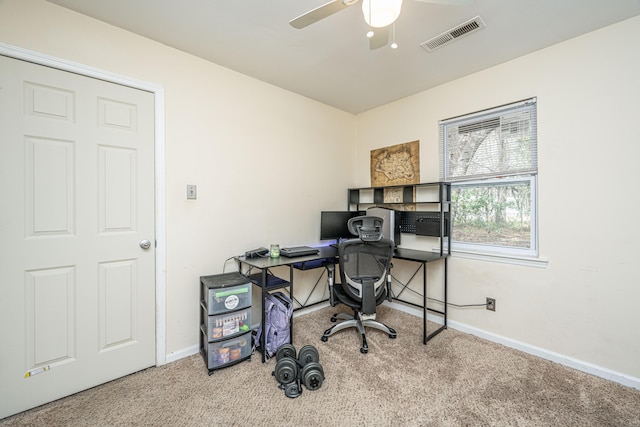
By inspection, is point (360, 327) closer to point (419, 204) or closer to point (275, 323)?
point (275, 323)

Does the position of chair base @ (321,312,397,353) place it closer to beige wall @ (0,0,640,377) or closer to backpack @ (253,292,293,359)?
backpack @ (253,292,293,359)

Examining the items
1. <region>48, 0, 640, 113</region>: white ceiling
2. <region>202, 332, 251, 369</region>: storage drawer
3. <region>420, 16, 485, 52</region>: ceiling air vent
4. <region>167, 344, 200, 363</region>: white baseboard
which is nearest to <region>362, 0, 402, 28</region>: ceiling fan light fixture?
<region>48, 0, 640, 113</region>: white ceiling

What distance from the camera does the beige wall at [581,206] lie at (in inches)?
72.7

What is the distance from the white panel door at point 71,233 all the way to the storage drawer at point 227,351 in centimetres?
50

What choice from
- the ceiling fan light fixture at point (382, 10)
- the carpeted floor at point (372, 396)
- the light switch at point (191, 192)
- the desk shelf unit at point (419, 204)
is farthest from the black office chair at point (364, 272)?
the ceiling fan light fixture at point (382, 10)

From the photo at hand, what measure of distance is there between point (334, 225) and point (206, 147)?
163cm

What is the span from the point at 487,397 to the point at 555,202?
1.59 m

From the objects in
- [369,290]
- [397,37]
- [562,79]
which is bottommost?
[369,290]

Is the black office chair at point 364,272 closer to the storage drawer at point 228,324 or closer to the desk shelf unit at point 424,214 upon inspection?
the desk shelf unit at point 424,214

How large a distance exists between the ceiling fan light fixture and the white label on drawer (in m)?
2.01

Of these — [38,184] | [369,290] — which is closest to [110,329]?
[38,184]

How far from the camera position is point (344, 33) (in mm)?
1954

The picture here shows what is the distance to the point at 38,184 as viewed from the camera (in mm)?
1662

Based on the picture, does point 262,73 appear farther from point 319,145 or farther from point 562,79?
point 562,79
